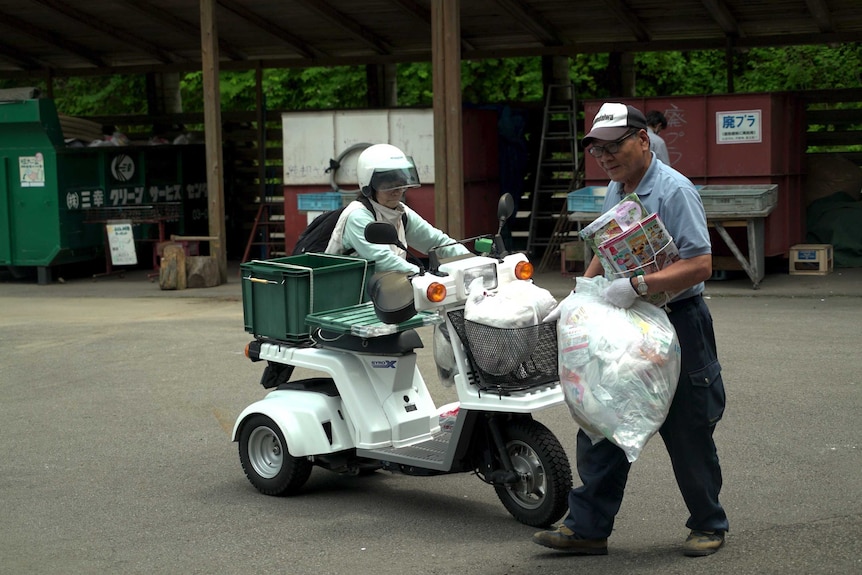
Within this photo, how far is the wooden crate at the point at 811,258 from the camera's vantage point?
14.4 meters

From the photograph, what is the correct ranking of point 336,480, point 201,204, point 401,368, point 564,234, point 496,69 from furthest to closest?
point 496,69 < point 201,204 < point 564,234 < point 336,480 < point 401,368

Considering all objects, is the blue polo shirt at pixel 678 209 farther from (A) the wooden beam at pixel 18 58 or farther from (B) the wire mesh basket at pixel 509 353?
(A) the wooden beam at pixel 18 58

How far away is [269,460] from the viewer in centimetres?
634

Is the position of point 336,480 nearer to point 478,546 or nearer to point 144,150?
point 478,546

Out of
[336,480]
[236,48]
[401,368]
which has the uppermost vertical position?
[236,48]

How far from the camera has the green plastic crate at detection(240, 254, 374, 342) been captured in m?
6.13

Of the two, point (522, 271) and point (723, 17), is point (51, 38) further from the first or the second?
point (522, 271)

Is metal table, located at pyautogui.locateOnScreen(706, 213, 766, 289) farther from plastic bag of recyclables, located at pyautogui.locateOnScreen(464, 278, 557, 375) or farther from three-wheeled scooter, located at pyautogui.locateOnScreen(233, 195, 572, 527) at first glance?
plastic bag of recyclables, located at pyautogui.locateOnScreen(464, 278, 557, 375)

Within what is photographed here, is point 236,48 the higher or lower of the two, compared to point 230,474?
higher

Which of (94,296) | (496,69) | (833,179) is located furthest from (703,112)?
(496,69)

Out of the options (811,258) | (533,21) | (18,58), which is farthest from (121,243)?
(811,258)

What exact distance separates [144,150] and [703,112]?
349 inches

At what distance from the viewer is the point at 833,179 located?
16.0m

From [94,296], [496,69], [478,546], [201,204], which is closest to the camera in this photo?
[478,546]
